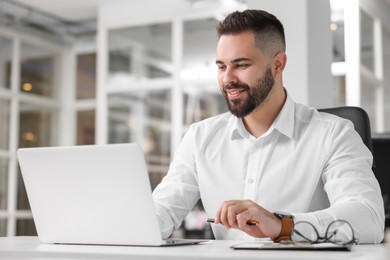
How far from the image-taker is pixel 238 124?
7.61 feet

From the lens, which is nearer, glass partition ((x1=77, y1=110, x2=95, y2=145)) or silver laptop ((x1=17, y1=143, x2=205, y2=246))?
silver laptop ((x1=17, y1=143, x2=205, y2=246))

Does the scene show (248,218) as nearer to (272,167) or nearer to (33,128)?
(272,167)

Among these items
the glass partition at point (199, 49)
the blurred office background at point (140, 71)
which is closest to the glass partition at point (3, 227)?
the blurred office background at point (140, 71)

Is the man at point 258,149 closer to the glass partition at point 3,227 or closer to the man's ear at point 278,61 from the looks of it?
the man's ear at point 278,61

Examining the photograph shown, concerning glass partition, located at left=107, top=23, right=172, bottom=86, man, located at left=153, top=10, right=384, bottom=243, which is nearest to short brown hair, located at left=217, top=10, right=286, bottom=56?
man, located at left=153, top=10, right=384, bottom=243

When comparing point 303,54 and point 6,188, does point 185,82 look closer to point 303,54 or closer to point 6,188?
point 6,188

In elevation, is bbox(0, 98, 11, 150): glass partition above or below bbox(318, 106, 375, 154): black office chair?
above

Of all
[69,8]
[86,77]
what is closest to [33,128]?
[86,77]

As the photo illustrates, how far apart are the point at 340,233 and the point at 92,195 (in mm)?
628

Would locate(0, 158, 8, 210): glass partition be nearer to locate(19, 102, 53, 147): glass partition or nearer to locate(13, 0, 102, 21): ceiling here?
locate(19, 102, 53, 147): glass partition

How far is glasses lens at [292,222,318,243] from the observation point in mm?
1717

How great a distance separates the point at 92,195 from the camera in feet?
5.43

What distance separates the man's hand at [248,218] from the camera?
1.66 meters

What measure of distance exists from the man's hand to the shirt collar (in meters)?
0.61
